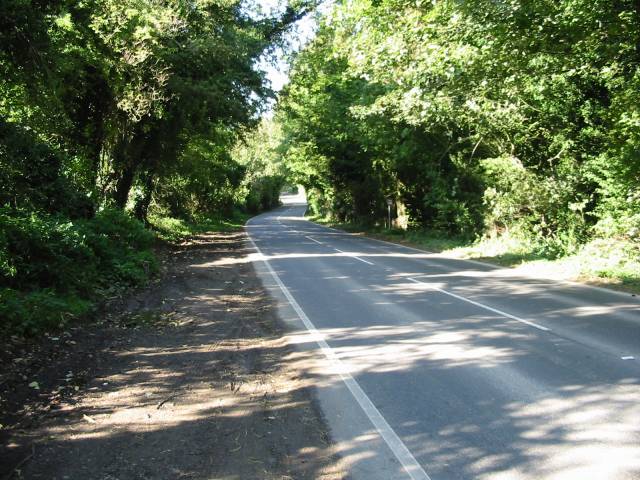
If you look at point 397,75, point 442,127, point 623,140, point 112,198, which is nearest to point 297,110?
point 442,127

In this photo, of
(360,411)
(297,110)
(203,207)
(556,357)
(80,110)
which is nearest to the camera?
(360,411)

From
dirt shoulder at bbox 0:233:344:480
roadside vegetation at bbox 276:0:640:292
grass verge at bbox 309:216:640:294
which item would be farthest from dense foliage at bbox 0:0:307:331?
grass verge at bbox 309:216:640:294

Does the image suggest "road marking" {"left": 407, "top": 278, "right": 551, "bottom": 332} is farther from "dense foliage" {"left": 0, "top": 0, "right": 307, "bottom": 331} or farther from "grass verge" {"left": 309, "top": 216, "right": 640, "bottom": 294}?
"dense foliage" {"left": 0, "top": 0, "right": 307, "bottom": 331}

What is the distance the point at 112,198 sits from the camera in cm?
2016

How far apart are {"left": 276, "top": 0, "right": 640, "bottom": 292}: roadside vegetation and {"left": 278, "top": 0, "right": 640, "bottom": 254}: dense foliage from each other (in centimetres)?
5

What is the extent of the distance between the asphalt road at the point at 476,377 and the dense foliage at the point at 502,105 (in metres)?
5.29

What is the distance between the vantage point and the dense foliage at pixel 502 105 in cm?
1131

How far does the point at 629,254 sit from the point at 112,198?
56.6 ft

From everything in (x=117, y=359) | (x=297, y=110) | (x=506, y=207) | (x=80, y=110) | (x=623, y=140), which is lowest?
(x=117, y=359)

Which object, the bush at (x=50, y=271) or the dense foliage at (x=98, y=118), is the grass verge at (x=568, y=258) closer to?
the dense foliage at (x=98, y=118)

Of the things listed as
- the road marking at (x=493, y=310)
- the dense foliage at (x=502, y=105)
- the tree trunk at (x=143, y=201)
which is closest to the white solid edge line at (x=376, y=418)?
the road marking at (x=493, y=310)

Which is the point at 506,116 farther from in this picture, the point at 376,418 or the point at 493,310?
the point at 376,418

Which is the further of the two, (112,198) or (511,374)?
(112,198)

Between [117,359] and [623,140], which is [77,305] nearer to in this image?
[117,359]
